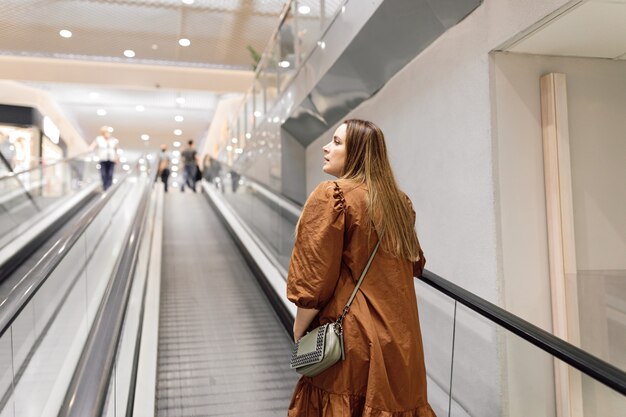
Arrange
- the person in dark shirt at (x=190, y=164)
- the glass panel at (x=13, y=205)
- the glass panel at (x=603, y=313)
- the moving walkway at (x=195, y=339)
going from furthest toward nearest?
the person in dark shirt at (x=190, y=164), the glass panel at (x=13, y=205), the glass panel at (x=603, y=313), the moving walkway at (x=195, y=339)

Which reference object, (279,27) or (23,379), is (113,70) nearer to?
(279,27)

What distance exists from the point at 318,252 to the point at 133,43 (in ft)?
39.5

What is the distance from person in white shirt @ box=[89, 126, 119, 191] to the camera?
1047 centimetres

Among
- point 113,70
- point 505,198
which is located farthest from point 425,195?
point 113,70

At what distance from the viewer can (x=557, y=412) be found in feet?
6.37

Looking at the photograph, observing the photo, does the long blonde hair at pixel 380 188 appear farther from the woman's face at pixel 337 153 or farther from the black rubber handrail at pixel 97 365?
the black rubber handrail at pixel 97 365

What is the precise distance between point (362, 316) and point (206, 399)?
2259mm

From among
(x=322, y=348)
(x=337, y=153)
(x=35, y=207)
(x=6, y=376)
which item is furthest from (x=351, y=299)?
(x=35, y=207)

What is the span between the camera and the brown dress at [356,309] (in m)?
1.64

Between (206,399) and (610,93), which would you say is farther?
(206,399)

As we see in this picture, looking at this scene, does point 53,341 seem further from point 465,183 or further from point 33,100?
point 33,100

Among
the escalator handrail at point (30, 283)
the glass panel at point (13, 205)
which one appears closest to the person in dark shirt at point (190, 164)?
the glass panel at point (13, 205)

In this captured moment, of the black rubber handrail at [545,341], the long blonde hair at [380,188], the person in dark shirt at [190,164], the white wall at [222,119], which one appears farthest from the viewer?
the white wall at [222,119]

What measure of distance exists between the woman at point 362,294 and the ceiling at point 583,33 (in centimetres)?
169
